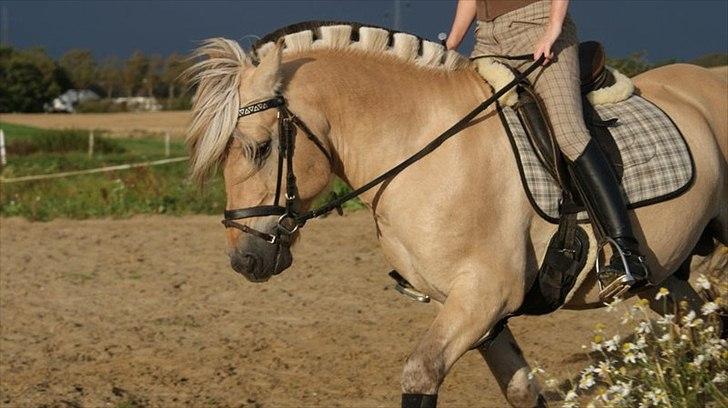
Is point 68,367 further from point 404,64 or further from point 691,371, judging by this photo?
point 691,371

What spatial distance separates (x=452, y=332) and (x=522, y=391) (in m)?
0.85

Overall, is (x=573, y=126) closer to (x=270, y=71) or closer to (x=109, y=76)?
(x=270, y=71)

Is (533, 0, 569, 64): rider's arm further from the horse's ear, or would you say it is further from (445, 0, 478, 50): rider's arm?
the horse's ear

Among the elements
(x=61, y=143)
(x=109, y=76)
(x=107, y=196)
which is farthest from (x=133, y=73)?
(x=107, y=196)

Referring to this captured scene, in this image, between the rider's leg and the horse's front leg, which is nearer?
the horse's front leg

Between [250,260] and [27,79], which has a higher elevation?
[250,260]

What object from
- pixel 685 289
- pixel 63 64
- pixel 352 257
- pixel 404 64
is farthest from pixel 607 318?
pixel 63 64

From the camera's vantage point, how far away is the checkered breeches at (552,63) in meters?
3.88

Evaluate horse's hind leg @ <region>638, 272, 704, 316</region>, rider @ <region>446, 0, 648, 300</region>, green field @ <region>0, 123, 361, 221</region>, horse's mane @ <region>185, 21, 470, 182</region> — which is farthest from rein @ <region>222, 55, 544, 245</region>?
green field @ <region>0, 123, 361, 221</region>

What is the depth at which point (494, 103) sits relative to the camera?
13.0 ft

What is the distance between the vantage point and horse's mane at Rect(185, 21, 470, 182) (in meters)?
3.61

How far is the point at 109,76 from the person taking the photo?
97.2m

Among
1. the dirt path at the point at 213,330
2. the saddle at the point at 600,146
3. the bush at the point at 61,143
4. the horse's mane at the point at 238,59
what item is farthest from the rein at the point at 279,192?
the bush at the point at 61,143

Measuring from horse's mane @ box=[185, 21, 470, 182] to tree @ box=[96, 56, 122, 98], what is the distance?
95768 millimetres
